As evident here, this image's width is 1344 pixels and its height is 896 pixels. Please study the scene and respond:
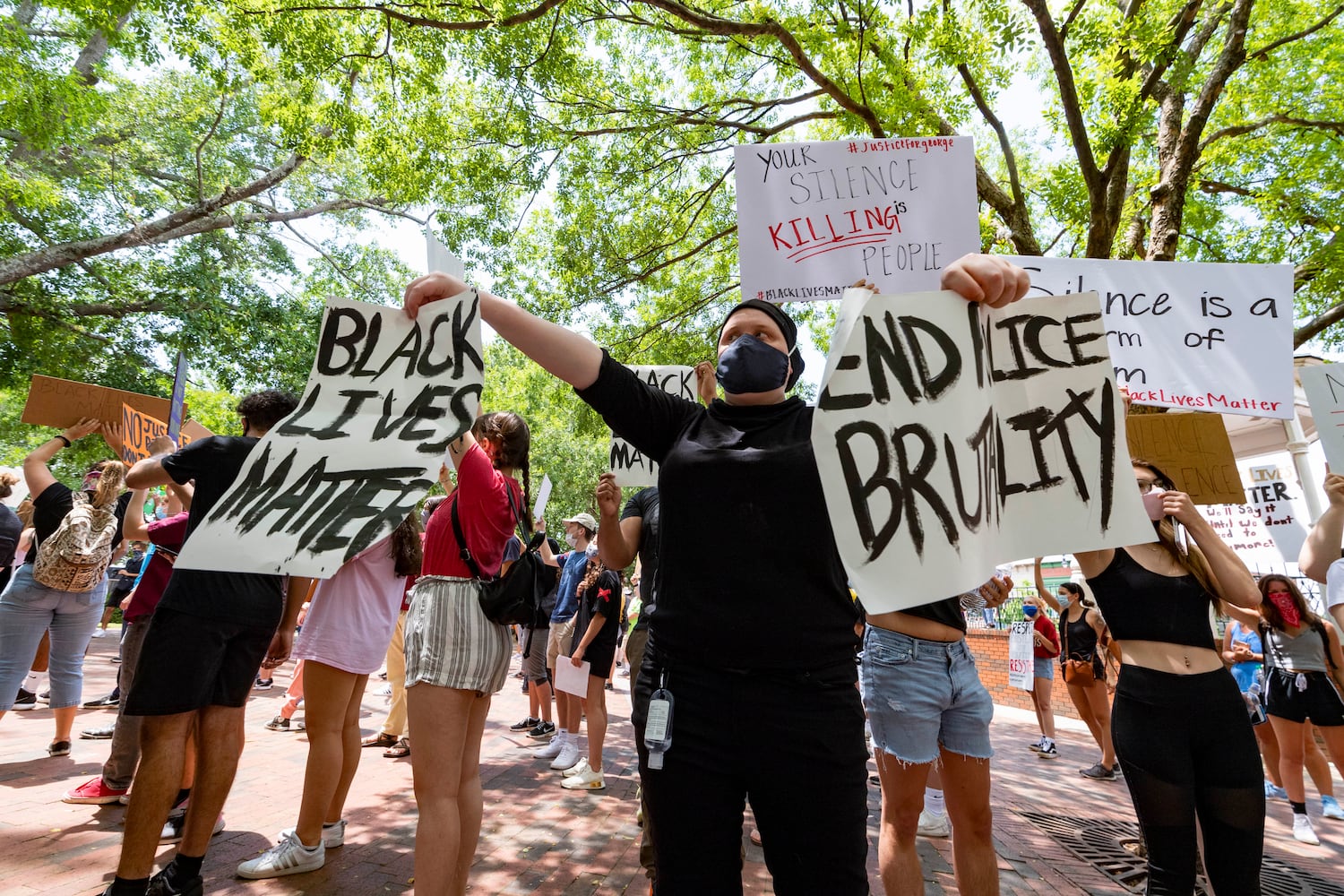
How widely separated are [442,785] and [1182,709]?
2.51 m

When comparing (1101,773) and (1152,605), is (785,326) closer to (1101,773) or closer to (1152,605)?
(1152,605)

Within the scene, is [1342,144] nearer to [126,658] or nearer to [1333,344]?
[1333,344]

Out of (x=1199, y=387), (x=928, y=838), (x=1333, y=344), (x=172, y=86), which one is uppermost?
(x=172, y=86)

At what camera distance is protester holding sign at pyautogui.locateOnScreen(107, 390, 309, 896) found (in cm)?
263

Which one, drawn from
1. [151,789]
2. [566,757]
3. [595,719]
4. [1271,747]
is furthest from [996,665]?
[151,789]

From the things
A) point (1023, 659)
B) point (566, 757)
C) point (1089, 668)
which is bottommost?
point (566, 757)

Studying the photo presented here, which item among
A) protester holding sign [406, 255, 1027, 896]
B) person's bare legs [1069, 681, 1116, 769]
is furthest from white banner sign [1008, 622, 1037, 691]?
protester holding sign [406, 255, 1027, 896]

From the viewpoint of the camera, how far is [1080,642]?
282 inches

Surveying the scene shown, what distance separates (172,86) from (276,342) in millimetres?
6326

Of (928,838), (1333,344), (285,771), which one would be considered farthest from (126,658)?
(1333,344)

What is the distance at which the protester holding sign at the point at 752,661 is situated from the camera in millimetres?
1554

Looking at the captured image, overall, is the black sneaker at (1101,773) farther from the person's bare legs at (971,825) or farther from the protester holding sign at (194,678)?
the protester holding sign at (194,678)

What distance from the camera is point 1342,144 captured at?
789cm

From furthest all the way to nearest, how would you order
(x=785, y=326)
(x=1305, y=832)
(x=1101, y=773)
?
(x=1101, y=773), (x=1305, y=832), (x=785, y=326)
